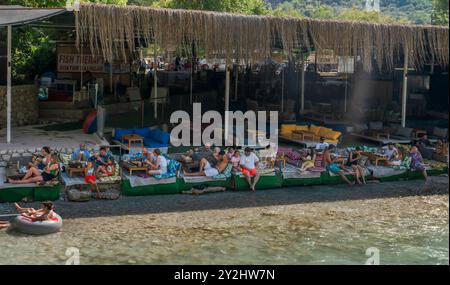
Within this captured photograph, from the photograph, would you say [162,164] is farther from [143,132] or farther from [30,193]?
[143,132]

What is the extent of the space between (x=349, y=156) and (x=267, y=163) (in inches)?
89.4

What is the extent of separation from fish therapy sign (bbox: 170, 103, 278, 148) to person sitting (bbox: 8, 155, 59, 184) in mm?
4382

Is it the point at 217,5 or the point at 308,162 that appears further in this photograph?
the point at 217,5

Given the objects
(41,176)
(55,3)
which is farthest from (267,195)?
(55,3)

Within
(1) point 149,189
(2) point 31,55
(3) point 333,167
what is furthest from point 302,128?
(2) point 31,55

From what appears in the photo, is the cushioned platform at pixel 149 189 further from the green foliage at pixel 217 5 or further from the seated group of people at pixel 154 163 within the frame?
the green foliage at pixel 217 5

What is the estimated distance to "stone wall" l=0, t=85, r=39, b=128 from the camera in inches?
709

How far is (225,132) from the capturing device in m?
17.9

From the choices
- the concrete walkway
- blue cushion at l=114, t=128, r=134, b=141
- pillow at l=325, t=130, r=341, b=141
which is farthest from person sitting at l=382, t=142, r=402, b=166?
the concrete walkway

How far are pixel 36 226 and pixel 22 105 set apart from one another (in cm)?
811

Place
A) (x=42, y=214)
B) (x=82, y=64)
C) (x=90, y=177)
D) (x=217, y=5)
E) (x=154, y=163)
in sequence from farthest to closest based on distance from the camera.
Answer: (x=217, y=5) → (x=82, y=64) → (x=154, y=163) → (x=90, y=177) → (x=42, y=214)

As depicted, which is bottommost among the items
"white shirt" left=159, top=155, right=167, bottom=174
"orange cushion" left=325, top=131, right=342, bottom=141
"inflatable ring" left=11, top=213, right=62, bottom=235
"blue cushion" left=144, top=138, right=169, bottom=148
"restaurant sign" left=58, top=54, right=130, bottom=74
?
"inflatable ring" left=11, top=213, right=62, bottom=235

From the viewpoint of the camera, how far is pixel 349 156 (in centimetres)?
1678

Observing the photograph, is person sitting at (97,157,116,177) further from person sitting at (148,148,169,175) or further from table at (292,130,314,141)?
table at (292,130,314,141)
